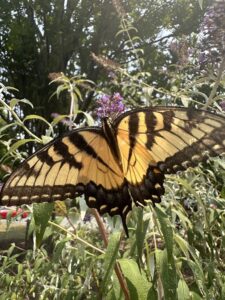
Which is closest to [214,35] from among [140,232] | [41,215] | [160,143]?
[160,143]

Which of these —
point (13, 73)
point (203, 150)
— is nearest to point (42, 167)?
point (203, 150)

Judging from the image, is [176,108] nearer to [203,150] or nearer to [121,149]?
[203,150]

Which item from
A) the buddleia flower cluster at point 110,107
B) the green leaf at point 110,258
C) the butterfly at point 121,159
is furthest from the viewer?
the buddleia flower cluster at point 110,107

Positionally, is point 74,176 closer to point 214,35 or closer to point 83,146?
point 83,146

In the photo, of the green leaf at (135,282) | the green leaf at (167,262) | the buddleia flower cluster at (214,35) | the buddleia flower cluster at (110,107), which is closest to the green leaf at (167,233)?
the green leaf at (167,262)

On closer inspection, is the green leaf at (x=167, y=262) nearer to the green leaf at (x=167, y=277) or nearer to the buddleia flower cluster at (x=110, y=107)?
the green leaf at (x=167, y=277)
